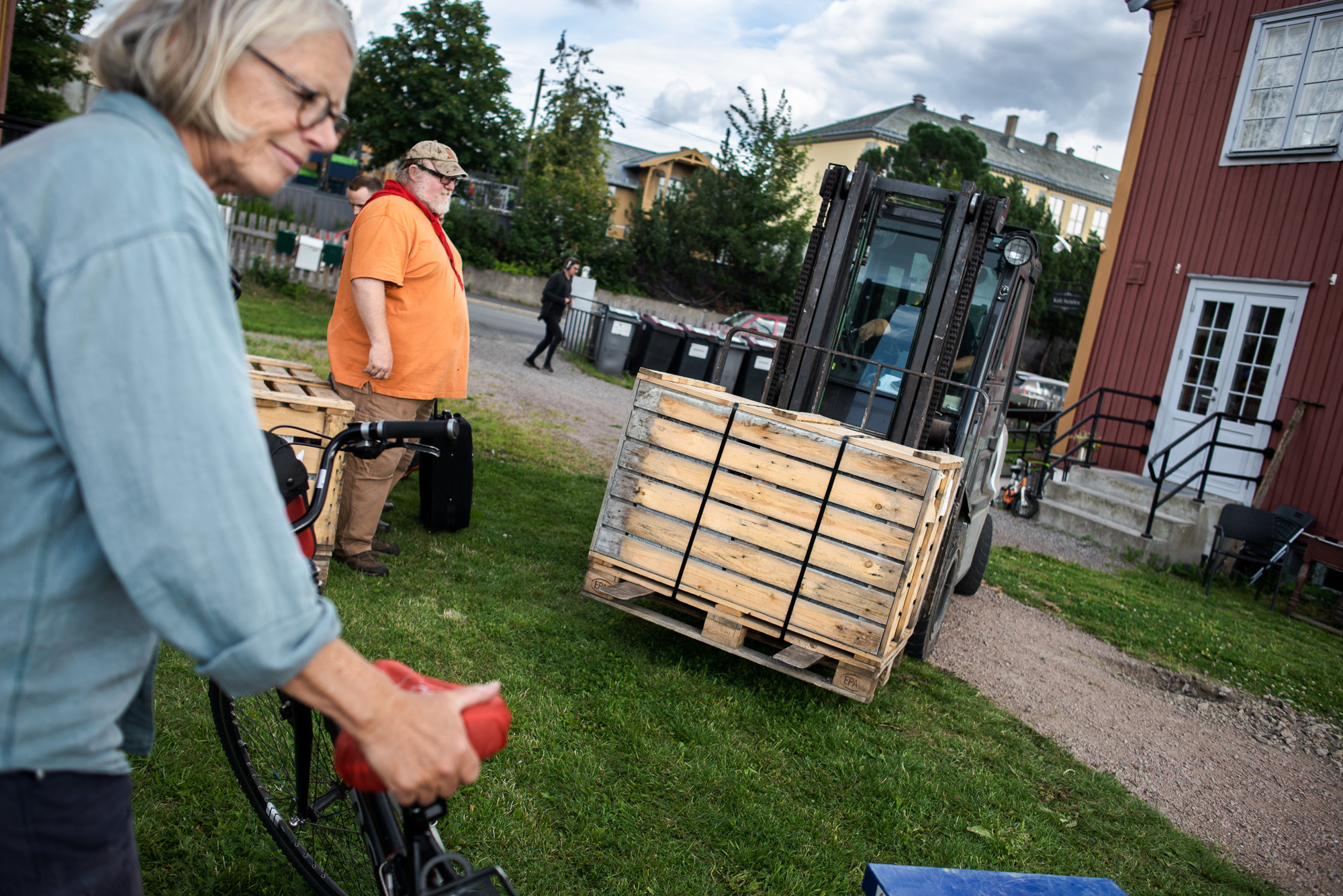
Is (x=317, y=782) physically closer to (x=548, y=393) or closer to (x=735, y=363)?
(x=548, y=393)

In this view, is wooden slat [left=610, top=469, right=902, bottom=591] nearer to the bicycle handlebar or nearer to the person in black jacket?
the bicycle handlebar

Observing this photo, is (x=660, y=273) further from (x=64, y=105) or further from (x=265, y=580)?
(x=265, y=580)

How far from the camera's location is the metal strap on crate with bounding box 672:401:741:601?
14.8 ft

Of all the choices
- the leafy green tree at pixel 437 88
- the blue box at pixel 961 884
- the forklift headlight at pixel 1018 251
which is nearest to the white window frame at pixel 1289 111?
the forklift headlight at pixel 1018 251

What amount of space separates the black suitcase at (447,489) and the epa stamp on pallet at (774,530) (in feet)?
4.82

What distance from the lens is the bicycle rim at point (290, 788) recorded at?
2.36 meters

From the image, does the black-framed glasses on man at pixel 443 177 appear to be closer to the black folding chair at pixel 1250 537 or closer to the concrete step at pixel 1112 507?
the black folding chair at pixel 1250 537

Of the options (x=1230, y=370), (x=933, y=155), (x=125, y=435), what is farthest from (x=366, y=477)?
(x=933, y=155)

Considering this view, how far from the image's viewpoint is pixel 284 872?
107 inches

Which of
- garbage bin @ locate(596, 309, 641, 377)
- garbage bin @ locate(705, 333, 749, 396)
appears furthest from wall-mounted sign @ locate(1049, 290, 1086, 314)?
garbage bin @ locate(596, 309, 641, 377)

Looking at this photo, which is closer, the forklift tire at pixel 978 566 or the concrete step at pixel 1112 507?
the forklift tire at pixel 978 566

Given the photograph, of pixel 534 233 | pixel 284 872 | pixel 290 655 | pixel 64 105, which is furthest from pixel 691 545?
pixel 534 233

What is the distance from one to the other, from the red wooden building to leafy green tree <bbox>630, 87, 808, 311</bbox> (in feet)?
61.1

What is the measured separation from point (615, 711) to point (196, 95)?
3339mm
